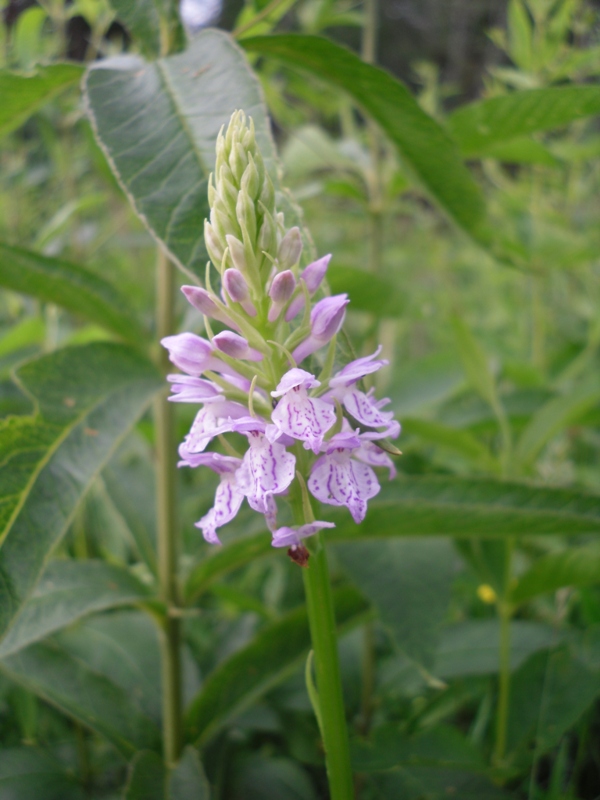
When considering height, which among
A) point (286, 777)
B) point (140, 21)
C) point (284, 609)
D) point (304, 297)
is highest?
point (140, 21)

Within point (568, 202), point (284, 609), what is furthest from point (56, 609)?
point (568, 202)

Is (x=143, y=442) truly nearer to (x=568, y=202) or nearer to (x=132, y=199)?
(x=132, y=199)

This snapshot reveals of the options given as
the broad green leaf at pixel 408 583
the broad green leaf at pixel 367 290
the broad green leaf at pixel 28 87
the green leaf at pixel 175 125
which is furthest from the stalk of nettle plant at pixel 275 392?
the broad green leaf at pixel 367 290

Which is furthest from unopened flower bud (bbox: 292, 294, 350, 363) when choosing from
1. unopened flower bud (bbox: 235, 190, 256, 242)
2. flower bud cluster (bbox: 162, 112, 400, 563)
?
unopened flower bud (bbox: 235, 190, 256, 242)

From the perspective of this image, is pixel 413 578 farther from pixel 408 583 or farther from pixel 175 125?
pixel 175 125

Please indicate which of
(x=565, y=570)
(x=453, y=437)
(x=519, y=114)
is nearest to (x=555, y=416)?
(x=453, y=437)

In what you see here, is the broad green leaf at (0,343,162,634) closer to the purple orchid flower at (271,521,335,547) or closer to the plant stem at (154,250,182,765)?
the plant stem at (154,250,182,765)
